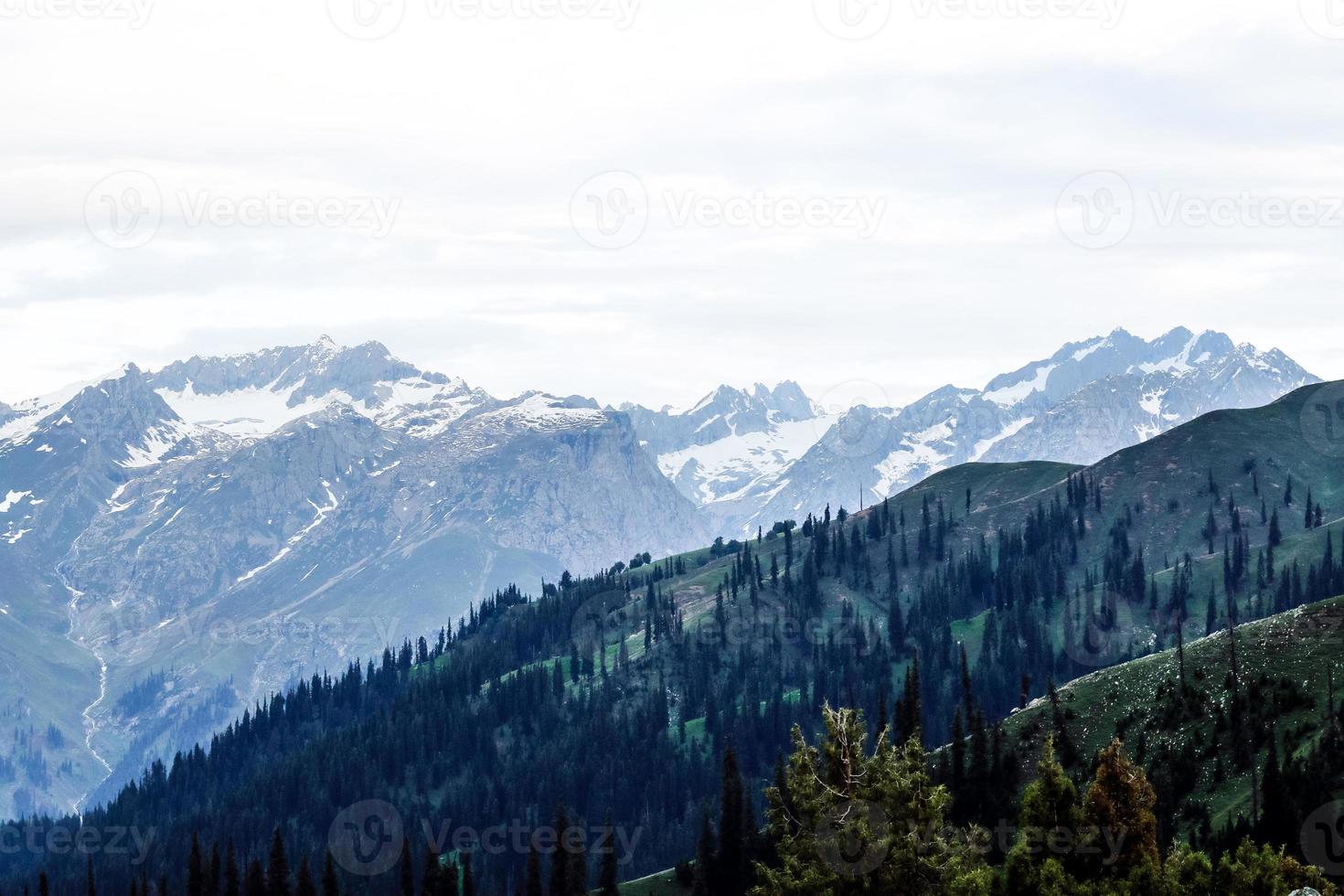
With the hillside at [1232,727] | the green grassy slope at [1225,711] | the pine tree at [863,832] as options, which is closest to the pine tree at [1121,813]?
the pine tree at [863,832]

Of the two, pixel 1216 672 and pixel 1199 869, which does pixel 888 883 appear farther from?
pixel 1216 672

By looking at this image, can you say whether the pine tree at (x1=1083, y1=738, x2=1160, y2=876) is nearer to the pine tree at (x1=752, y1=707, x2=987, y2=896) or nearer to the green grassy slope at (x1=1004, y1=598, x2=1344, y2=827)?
the pine tree at (x1=752, y1=707, x2=987, y2=896)

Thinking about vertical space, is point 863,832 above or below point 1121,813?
above

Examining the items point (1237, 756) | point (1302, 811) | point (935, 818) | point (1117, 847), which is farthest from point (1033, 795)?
point (1237, 756)

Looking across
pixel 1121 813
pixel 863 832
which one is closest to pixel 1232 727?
pixel 1121 813

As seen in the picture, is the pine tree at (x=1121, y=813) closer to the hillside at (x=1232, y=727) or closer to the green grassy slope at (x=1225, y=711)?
the hillside at (x=1232, y=727)

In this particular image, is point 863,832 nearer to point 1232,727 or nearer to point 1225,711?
point 1232,727

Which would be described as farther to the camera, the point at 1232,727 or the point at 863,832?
the point at 1232,727

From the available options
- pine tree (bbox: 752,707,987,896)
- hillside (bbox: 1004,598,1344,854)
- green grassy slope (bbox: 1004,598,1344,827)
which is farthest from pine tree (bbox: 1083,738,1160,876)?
green grassy slope (bbox: 1004,598,1344,827)

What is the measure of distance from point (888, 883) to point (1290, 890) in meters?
28.2

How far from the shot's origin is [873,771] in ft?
354

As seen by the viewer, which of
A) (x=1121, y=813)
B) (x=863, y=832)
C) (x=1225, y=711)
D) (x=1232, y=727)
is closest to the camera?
(x=863, y=832)

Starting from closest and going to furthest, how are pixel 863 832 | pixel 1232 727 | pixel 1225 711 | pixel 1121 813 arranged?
pixel 863 832 → pixel 1121 813 → pixel 1232 727 → pixel 1225 711

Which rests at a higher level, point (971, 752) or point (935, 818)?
point (935, 818)
